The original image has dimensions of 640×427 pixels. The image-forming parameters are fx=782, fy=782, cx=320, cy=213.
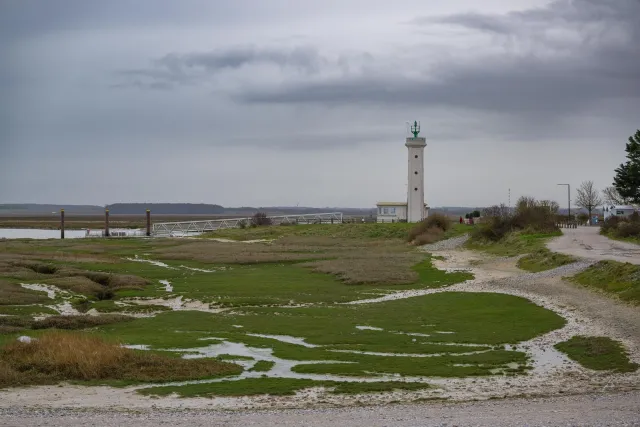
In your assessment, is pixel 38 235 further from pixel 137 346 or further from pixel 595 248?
pixel 137 346

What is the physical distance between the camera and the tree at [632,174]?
76.8 metres

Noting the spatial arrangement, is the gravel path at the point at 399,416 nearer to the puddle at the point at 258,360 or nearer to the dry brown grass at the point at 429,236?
the puddle at the point at 258,360

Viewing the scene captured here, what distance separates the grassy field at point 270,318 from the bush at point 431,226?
691 inches

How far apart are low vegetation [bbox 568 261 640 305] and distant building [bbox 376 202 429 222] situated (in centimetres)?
6872

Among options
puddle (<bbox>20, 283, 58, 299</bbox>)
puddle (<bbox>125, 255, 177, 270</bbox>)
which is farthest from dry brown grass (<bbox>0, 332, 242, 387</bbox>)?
puddle (<bbox>125, 255, 177, 270</bbox>)

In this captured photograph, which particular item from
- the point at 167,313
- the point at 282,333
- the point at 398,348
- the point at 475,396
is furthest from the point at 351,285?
the point at 475,396

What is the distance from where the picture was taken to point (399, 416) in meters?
17.3

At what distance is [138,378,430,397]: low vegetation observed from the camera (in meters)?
19.9

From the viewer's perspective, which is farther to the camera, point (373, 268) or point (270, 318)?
point (373, 268)

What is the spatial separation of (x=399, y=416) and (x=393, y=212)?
9611 centimetres

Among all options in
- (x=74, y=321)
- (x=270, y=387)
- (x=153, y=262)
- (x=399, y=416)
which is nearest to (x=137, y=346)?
(x=74, y=321)

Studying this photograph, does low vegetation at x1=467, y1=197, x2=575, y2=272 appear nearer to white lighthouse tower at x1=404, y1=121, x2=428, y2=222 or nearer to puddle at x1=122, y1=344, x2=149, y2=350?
white lighthouse tower at x1=404, y1=121, x2=428, y2=222

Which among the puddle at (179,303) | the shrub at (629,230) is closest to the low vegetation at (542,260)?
the shrub at (629,230)

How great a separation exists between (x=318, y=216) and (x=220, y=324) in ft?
369
